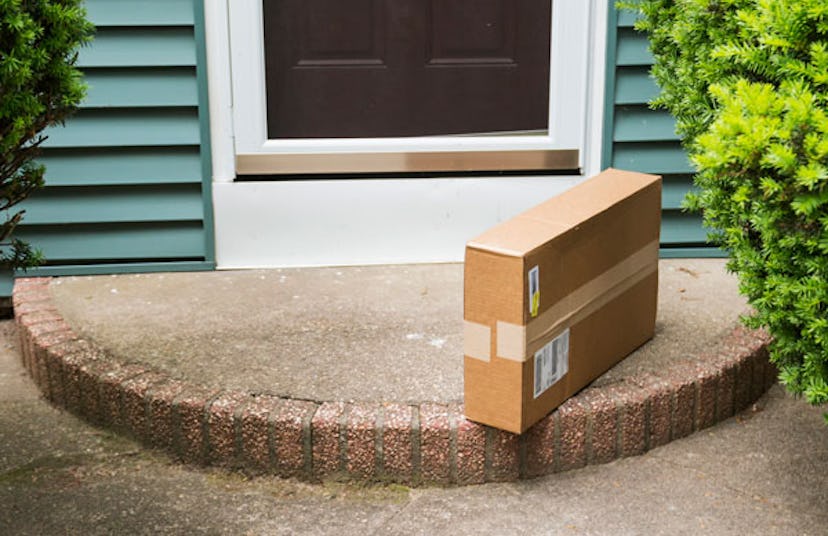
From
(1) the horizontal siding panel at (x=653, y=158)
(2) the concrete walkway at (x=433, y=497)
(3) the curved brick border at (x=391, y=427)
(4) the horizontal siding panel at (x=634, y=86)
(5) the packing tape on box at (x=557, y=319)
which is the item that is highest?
(4) the horizontal siding panel at (x=634, y=86)

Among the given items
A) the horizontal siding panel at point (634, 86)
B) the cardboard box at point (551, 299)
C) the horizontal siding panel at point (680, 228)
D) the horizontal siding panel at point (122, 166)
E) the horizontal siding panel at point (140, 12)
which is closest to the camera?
the cardboard box at point (551, 299)

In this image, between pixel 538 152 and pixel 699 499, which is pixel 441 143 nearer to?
pixel 538 152

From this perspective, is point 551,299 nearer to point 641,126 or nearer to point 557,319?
point 557,319

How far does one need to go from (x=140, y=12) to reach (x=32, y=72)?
1.28 metres

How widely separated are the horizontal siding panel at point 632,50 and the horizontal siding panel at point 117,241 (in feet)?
5.54

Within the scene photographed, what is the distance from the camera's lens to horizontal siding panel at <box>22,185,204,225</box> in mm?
3660

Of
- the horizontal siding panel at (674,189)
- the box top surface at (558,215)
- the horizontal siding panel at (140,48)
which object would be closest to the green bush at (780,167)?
the box top surface at (558,215)

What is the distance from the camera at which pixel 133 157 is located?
3.67 m

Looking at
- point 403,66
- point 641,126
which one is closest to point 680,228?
point 641,126

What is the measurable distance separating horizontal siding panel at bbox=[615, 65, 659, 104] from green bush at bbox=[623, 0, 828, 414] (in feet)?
4.16

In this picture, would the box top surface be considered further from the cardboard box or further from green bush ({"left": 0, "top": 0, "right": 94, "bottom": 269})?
green bush ({"left": 0, "top": 0, "right": 94, "bottom": 269})

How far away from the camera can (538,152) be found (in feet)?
12.5

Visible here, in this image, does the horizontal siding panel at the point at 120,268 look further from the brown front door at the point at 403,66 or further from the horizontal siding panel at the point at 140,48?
the horizontal siding panel at the point at 140,48

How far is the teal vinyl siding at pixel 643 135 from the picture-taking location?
12.2 ft
